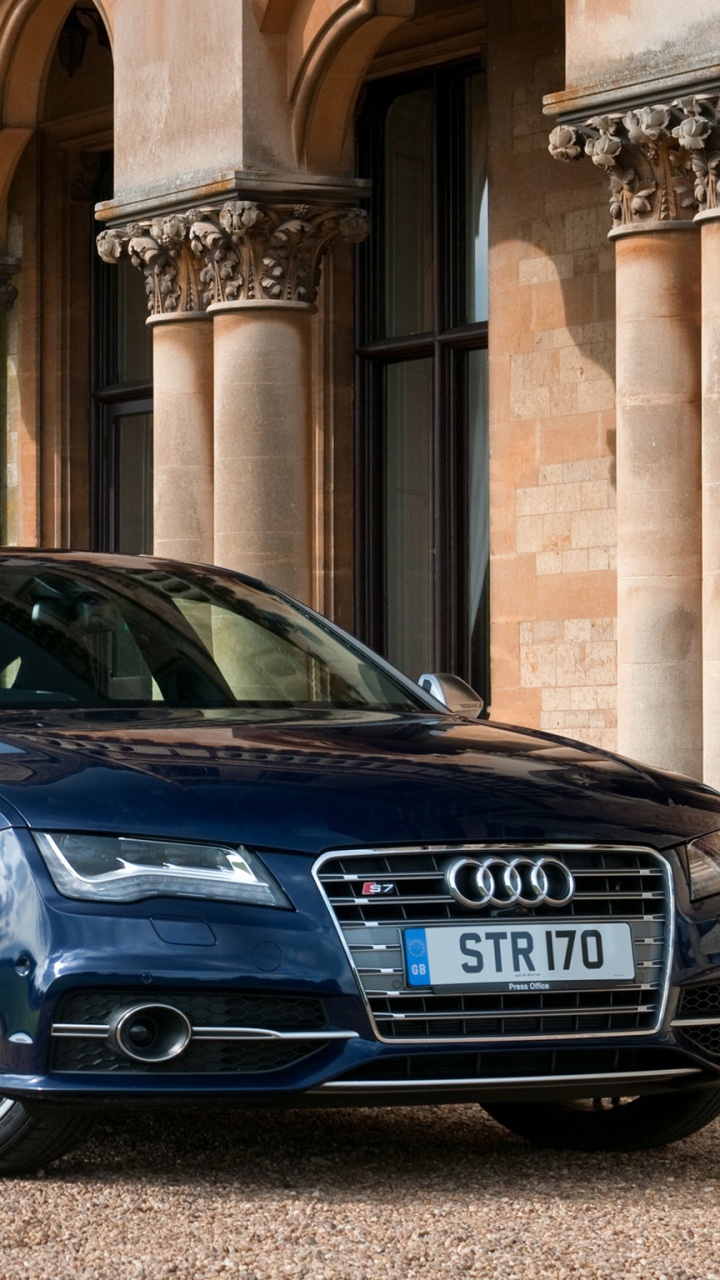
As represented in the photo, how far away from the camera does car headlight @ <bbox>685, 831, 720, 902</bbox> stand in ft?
14.6

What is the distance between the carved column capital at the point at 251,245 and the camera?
13.9 m

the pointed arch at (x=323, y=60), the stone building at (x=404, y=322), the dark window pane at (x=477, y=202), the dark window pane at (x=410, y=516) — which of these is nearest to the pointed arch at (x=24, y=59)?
the stone building at (x=404, y=322)

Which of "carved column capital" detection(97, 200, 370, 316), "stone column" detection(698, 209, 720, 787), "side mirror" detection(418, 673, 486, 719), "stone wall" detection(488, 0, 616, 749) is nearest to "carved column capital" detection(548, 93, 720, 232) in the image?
"stone column" detection(698, 209, 720, 787)

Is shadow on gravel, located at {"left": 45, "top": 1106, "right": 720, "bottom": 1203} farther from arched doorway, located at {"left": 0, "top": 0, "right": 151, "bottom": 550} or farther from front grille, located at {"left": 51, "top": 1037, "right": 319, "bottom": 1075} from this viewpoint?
arched doorway, located at {"left": 0, "top": 0, "right": 151, "bottom": 550}

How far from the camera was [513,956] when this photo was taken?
13.7ft

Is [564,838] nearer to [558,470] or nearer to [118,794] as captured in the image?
[118,794]

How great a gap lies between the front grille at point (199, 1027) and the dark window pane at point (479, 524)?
13232 millimetres

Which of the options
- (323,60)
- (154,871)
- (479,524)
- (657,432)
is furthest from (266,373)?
(154,871)

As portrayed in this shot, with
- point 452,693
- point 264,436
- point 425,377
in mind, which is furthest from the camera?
point 425,377

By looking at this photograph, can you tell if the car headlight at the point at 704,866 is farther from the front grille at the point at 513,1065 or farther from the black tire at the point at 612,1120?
the black tire at the point at 612,1120

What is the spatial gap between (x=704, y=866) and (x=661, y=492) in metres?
7.03

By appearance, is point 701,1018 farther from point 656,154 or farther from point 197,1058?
point 656,154

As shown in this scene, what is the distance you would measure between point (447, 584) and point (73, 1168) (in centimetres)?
1344

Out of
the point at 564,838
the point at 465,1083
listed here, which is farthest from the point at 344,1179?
the point at 564,838
